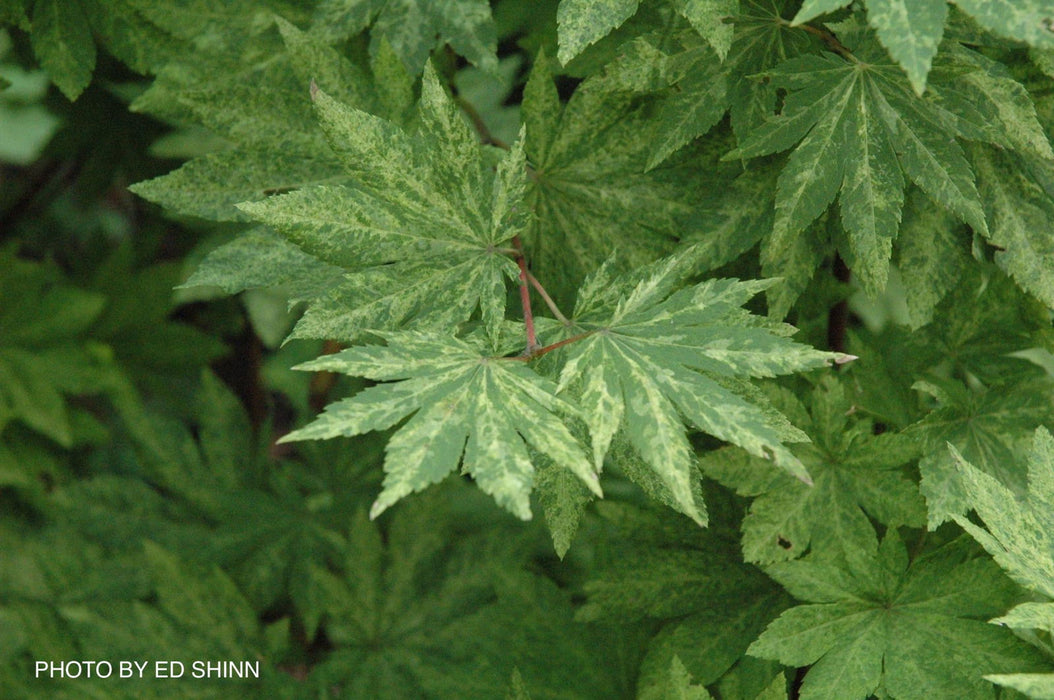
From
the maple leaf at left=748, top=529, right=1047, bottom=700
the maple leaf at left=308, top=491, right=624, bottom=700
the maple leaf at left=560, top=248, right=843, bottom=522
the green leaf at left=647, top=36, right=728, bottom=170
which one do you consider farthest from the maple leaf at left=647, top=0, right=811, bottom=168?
the maple leaf at left=308, top=491, right=624, bottom=700

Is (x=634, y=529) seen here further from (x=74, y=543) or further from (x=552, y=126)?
(x=74, y=543)

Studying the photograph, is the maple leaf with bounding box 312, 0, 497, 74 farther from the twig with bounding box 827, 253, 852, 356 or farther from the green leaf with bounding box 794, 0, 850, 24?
the twig with bounding box 827, 253, 852, 356

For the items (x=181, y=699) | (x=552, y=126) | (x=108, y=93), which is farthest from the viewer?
(x=108, y=93)

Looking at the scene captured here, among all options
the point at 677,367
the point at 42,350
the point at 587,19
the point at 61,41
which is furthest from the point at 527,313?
the point at 42,350

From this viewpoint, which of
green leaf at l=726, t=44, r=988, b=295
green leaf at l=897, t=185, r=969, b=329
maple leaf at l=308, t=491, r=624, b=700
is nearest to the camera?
green leaf at l=726, t=44, r=988, b=295

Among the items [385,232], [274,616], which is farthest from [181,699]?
[385,232]

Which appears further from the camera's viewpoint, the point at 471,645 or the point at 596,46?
the point at 471,645

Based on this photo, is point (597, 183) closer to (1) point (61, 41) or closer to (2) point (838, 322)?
(2) point (838, 322)
